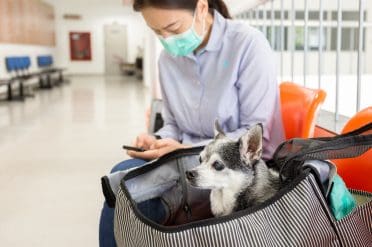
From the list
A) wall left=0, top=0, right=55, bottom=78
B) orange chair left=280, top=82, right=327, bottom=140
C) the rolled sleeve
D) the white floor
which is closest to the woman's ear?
the rolled sleeve

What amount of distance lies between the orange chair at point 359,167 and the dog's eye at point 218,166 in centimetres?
42

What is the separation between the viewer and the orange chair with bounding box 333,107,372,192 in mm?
1167

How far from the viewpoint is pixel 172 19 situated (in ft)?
4.91

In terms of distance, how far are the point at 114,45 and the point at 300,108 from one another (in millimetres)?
17451

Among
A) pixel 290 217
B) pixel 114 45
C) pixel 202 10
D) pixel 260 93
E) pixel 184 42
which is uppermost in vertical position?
pixel 114 45

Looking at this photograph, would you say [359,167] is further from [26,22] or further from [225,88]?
[26,22]

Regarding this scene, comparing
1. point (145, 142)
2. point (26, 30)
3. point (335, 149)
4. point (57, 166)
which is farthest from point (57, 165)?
point (26, 30)

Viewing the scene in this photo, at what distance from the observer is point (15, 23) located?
1100 cm

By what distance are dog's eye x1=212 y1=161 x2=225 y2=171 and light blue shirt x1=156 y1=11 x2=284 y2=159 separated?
259 mm

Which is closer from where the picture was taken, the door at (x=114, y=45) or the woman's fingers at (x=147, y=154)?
the woman's fingers at (x=147, y=154)

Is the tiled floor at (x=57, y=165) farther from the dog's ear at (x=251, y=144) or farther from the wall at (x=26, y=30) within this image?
the wall at (x=26, y=30)

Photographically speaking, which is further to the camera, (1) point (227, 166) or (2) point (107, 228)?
(2) point (107, 228)

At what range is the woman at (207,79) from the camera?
1.41 meters

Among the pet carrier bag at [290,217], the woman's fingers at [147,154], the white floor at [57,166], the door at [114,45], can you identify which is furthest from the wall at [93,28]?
the pet carrier bag at [290,217]
